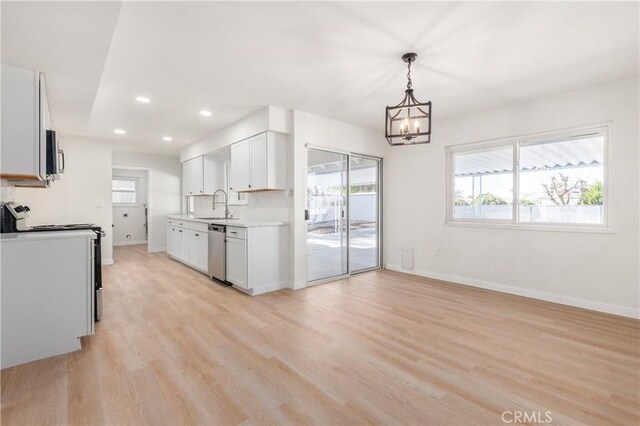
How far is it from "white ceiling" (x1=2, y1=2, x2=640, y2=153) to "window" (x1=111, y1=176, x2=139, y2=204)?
5227mm

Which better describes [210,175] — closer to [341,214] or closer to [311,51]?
[341,214]

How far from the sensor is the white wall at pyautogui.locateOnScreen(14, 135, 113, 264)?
5289 mm

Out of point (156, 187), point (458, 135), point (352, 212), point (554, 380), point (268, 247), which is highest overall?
point (458, 135)

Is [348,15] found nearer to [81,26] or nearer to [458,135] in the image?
[81,26]

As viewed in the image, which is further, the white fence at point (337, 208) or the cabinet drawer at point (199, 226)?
the cabinet drawer at point (199, 226)

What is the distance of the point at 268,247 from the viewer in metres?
4.11

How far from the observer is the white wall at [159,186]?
7.41 m

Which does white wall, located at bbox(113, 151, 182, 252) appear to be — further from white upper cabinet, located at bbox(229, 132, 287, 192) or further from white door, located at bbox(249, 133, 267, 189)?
white door, located at bbox(249, 133, 267, 189)

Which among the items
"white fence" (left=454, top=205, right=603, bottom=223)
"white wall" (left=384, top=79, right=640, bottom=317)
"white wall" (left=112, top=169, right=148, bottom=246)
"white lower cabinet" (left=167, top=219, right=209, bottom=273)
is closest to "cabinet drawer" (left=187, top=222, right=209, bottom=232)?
"white lower cabinet" (left=167, top=219, right=209, bottom=273)

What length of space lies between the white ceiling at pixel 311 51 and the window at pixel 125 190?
523 centimetres

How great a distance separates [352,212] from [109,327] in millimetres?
3555

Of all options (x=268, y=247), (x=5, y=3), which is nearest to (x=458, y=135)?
(x=268, y=247)

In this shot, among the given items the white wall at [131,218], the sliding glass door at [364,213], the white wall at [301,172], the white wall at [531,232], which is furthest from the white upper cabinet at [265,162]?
the white wall at [131,218]

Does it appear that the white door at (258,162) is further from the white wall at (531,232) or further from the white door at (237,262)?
the white wall at (531,232)
